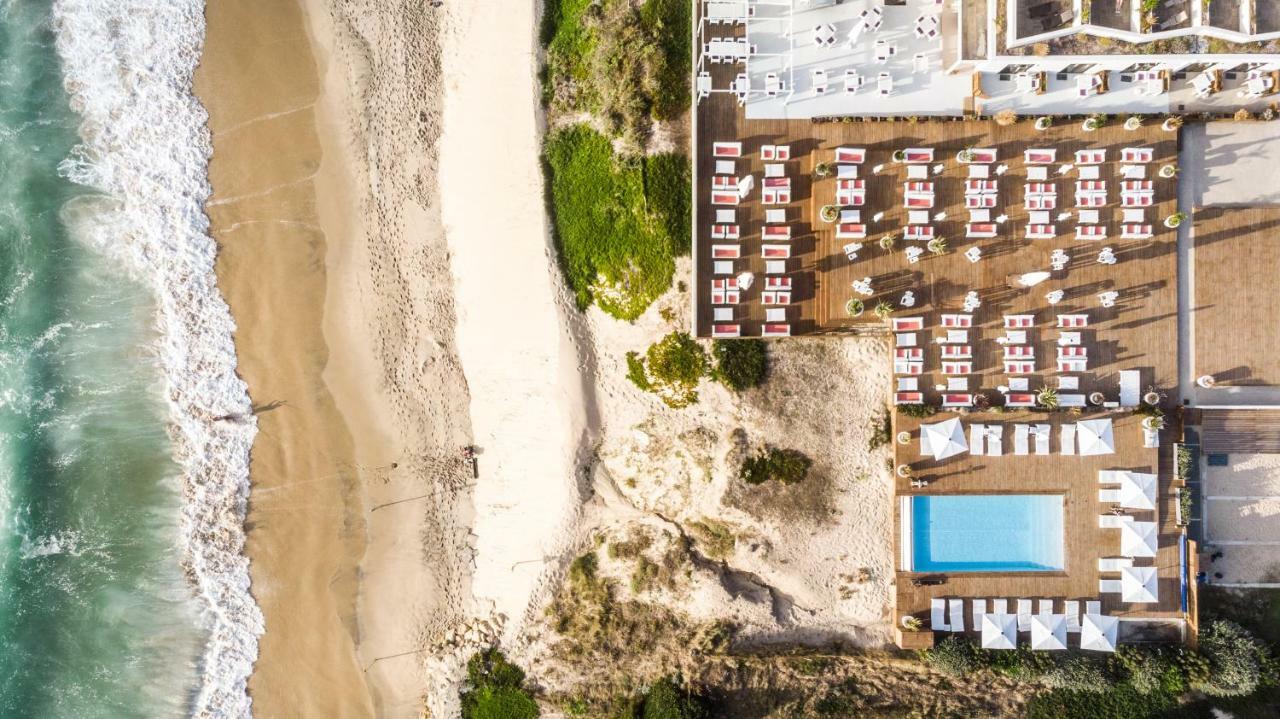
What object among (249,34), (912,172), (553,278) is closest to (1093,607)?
(912,172)

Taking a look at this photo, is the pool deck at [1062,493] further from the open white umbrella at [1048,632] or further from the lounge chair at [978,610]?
the open white umbrella at [1048,632]

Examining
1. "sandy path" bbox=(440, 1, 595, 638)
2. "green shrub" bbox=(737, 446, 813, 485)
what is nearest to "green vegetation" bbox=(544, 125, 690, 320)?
"sandy path" bbox=(440, 1, 595, 638)

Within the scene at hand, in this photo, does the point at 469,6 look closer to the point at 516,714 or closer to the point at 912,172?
the point at 912,172

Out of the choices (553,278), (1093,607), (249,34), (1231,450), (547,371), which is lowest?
(1093,607)

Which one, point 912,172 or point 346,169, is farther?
point 346,169

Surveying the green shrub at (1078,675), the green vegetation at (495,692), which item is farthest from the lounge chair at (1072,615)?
the green vegetation at (495,692)

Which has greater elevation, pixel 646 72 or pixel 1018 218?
pixel 646 72

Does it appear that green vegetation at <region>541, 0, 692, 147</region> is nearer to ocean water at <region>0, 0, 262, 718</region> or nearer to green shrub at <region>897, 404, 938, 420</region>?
green shrub at <region>897, 404, 938, 420</region>
